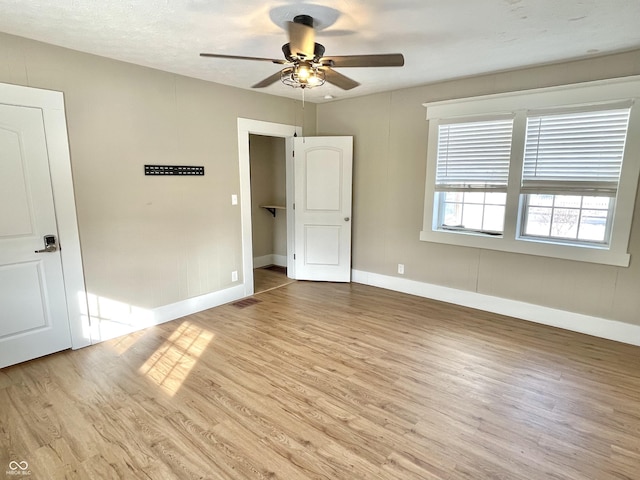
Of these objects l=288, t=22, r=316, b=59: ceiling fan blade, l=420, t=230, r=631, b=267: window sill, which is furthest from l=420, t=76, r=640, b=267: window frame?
l=288, t=22, r=316, b=59: ceiling fan blade

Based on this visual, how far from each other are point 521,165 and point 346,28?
2.28m

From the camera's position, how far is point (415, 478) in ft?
5.74

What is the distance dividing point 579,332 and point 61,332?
481cm

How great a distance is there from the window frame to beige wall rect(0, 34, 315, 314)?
2.32m

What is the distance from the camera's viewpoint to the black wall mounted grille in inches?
133

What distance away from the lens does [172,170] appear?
3562 mm

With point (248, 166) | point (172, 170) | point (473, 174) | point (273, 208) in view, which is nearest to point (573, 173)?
point (473, 174)

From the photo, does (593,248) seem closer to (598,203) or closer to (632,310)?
(598,203)

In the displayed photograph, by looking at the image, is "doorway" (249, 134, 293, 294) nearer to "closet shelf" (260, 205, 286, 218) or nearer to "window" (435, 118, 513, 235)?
A: "closet shelf" (260, 205, 286, 218)

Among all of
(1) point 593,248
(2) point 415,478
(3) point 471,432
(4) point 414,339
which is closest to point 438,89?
(1) point 593,248

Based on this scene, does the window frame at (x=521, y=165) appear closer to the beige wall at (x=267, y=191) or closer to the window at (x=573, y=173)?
the window at (x=573, y=173)

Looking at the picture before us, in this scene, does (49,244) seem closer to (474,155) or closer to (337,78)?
(337,78)

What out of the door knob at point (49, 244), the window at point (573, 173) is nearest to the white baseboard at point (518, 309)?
the window at point (573, 173)

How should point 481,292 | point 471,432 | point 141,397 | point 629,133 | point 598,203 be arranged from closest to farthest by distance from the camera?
point 471,432
point 141,397
point 629,133
point 598,203
point 481,292
